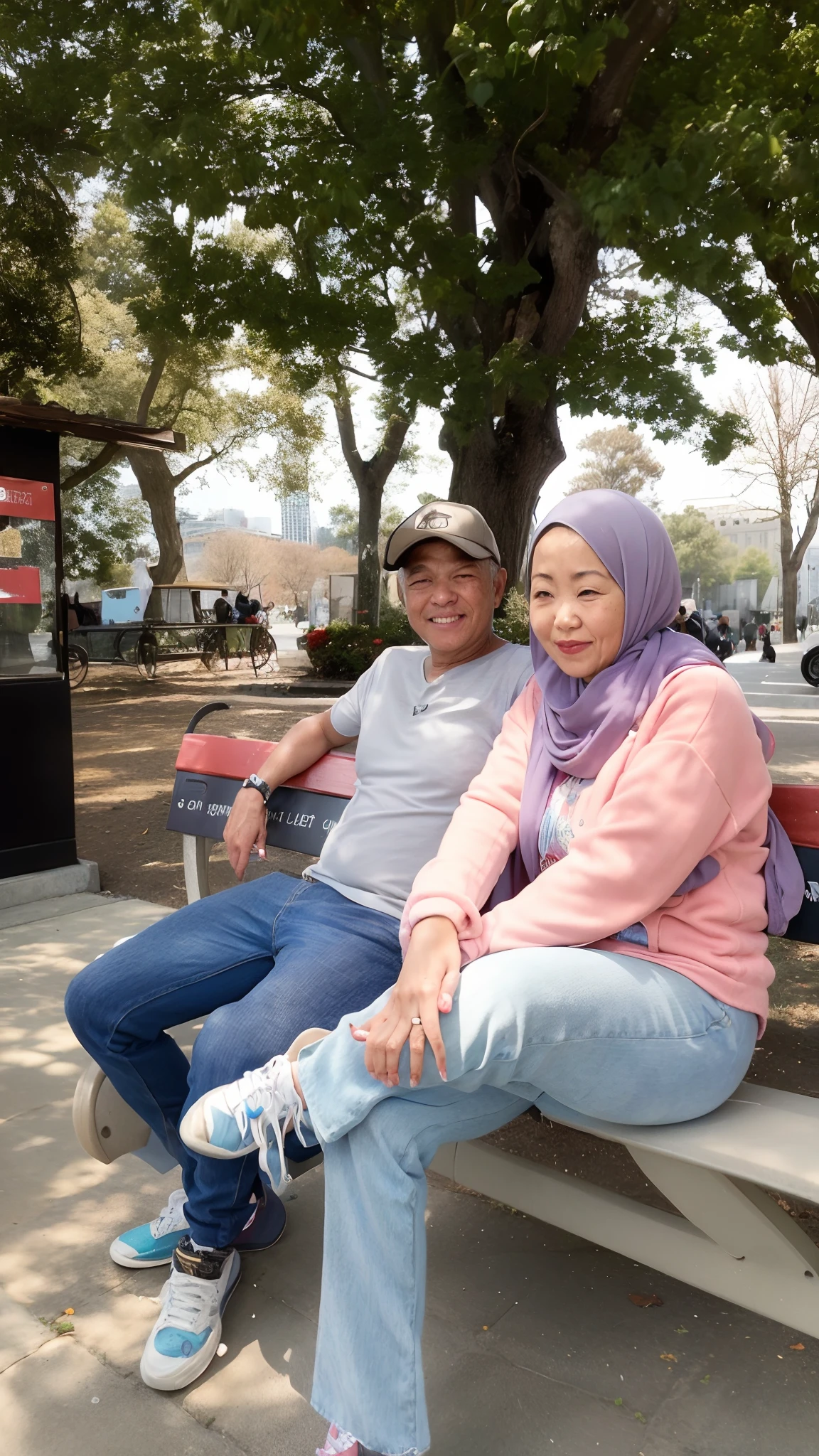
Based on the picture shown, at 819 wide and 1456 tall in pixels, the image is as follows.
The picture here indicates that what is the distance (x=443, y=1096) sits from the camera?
1704 mm

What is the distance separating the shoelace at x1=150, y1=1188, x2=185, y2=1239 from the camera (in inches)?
95.6

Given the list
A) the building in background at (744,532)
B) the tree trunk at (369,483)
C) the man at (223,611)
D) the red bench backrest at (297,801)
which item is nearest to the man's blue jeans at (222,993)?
the red bench backrest at (297,801)

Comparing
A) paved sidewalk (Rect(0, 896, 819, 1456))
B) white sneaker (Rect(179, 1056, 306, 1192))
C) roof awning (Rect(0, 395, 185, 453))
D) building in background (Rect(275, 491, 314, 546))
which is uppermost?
building in background (Rect(275, 491, 314, 546))

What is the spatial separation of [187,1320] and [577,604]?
5.02 feet

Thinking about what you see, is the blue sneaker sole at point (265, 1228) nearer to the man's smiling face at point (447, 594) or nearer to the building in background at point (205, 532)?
the man's smiling face at point (447, 594)

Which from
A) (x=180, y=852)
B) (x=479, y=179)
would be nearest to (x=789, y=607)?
(x=479, y=179)

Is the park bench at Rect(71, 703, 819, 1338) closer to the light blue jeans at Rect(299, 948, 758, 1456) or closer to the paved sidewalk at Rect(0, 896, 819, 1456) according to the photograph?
the light blue jeans at Rect(299, 948, 758, 1456)

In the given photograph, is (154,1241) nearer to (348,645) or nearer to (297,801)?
(297,801)

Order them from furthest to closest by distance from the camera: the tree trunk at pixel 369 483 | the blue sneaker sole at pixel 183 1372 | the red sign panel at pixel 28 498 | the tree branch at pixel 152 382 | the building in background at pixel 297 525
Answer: the building in background at pixel 297 525, the tree branch at pixel 152 382, the tree trunk at pixel 369 483, the red sign panel at pixel 28 498, the blue sneaker sole at pixel 183 1372

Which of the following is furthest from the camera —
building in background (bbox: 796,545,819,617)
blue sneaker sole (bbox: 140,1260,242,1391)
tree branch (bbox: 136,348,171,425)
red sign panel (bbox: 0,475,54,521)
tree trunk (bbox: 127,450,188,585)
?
building in background (bbox: 796,545,819,617)

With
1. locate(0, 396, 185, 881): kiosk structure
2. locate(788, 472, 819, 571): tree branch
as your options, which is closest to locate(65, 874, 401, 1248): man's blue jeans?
locate(0, 396, 185, 881): kiosk structure

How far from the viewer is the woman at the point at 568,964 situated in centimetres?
163

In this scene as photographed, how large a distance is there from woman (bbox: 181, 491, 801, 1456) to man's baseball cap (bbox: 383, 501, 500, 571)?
405 mm

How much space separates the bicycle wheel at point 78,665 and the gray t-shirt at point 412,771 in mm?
15757
